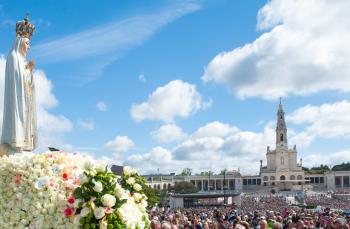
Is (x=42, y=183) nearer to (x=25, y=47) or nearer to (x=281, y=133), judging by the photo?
(x=25, y=47)

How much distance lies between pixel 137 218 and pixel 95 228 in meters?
0.51

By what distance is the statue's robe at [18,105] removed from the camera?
10.1 metres

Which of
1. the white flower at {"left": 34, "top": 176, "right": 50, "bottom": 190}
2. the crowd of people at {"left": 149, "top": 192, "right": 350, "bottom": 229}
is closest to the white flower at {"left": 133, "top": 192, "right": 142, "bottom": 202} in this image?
the white flower at {"left": 34, "top": 176, "right": 50, "bottom": 190}

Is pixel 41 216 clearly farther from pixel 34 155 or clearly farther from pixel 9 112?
pixel 9 112

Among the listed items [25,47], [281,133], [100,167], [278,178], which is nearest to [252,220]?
[25,47]

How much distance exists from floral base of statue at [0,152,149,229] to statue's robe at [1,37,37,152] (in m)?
5.26

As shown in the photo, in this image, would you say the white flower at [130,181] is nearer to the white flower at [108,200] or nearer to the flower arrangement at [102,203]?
the flower arrangement at [102,203]

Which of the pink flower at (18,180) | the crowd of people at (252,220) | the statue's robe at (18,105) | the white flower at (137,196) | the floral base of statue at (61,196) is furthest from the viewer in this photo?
the crowd of people at (252,220)

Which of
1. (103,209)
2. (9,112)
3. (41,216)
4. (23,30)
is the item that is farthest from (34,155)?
(23,30)

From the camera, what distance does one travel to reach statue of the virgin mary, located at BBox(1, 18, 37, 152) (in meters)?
10.1

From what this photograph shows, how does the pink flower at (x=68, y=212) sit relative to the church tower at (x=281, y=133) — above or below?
below

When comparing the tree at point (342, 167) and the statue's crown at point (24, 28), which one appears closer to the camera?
the statue's crown at point (24, 28)

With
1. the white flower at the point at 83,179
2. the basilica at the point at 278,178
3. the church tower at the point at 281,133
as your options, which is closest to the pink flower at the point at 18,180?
the white flower at the point at 83,179

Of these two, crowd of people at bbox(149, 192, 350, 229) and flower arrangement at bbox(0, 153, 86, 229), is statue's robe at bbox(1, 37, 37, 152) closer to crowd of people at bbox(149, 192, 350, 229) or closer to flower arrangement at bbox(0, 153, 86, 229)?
crowd of people at bbox(149, 192, 350, 229)
